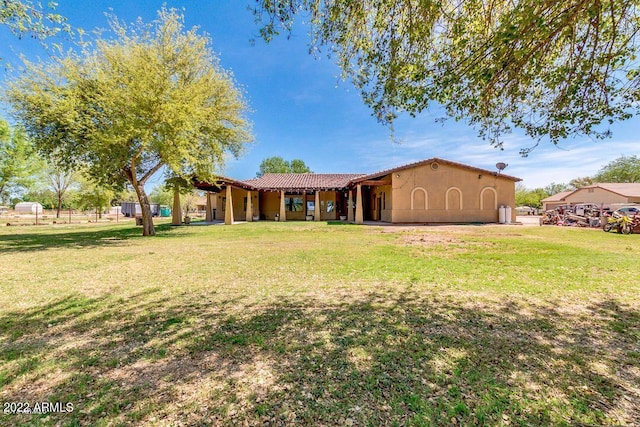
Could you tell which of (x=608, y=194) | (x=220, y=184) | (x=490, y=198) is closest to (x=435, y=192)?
(x=490, y=198)

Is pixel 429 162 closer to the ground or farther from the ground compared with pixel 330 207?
farther from the ground

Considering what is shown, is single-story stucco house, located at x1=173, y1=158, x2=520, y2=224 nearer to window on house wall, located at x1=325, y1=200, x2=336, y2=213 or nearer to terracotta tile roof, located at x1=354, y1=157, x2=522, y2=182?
terracotta tile roof, located at x1=354, y1=157, x2=522, y2=182

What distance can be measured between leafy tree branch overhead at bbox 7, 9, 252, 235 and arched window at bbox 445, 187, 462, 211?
670 inches

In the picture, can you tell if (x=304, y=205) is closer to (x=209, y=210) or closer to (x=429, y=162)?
(x=209, y=210)

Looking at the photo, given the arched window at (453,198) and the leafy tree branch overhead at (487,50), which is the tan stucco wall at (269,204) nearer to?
the arched window at (453,198)

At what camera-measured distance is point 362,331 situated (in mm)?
3354

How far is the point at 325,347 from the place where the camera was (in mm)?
2977

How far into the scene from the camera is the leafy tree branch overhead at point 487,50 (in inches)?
159

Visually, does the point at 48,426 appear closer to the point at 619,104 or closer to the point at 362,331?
the point at 362,331

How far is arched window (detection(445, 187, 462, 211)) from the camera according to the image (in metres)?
21.0

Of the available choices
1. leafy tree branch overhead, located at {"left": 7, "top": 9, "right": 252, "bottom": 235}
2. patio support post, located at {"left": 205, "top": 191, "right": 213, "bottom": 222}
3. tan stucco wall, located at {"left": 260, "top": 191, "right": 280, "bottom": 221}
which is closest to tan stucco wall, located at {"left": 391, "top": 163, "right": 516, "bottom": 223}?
tan stucco wall, located at {"left": 260, "top": 191, "right": 280, "bottom": 221}

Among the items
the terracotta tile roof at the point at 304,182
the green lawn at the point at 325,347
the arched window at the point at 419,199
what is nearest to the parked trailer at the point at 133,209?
the terracotta tile roof at the point at 304,182

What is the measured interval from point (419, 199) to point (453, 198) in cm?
260

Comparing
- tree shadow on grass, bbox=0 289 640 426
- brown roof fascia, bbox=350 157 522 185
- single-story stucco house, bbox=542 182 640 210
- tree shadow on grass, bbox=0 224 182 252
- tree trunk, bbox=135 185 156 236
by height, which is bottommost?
tree shadow on grass, bbox=0 289 640 426
